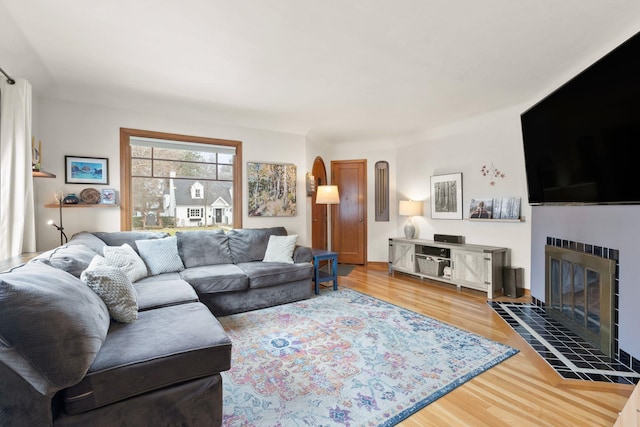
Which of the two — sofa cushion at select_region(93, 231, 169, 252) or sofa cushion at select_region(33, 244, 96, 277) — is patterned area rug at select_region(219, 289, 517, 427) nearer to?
sofa cushion at select_region(33, 244, 96, 277)

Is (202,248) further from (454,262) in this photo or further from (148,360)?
(454,262)

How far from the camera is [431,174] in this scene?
4969 millimetres

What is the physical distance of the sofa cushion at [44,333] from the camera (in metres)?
1.10

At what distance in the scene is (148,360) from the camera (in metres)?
1.41

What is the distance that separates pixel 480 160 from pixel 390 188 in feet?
5.65

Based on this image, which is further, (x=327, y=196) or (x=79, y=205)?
(x=327, y=196)

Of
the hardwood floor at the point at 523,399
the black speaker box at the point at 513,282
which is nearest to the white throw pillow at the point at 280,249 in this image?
the hardwood floor at the point at 523,399

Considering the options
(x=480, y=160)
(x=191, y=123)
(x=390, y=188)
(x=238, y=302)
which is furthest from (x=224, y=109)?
(x=480, y=160)

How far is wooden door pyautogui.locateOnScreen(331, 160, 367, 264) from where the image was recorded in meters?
5.84

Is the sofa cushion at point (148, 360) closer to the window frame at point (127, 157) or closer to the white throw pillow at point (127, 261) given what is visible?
the white throw pillow at point (127, 261)

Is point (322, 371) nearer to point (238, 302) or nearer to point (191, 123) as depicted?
point (238, 302)

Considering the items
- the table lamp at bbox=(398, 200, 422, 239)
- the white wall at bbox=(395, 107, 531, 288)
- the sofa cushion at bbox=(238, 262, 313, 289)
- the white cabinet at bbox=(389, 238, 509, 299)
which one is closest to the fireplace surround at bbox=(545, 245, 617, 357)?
the white cabinet at bbox=(389, 238, 509, 299)

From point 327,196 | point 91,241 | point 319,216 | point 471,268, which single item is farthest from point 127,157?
point 471,268

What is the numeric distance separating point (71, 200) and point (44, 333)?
2781 mm
